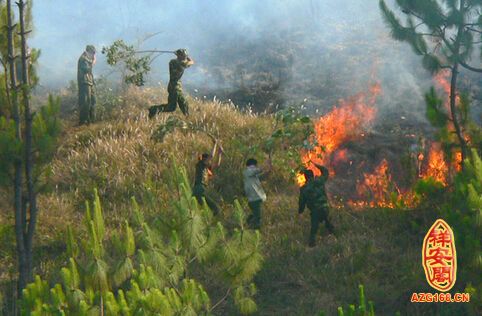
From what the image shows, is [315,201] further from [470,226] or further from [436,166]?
[436,166]

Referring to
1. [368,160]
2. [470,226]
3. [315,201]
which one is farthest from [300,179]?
[470,226]

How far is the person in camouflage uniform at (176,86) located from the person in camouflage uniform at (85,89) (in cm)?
150

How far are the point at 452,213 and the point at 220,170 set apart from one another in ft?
19.8

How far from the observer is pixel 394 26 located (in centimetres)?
1155

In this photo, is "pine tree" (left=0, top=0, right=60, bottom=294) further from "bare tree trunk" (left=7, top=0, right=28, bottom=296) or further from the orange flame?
the orange flame

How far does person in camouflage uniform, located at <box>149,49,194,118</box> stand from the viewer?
14.9 metres

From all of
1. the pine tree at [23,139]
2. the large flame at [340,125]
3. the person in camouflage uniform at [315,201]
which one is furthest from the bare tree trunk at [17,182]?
the large flame at [340,125]

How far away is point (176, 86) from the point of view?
15.1 meters

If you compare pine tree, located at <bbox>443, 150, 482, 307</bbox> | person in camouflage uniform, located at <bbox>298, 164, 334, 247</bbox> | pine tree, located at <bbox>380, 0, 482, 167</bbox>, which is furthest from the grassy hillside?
pine tree, located at <bbox>380, 0, 482, 167</bbox>

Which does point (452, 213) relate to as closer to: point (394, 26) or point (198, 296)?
point (198, 296)

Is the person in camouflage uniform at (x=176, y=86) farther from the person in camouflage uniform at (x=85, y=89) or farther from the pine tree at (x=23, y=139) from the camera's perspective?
the pine tree at (x=23, y=139)

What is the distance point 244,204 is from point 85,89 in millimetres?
5543

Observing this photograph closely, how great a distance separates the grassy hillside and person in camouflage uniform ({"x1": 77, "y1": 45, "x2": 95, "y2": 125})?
348 millimetres

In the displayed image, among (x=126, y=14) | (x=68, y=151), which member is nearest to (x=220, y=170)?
(x=68, y=151)
